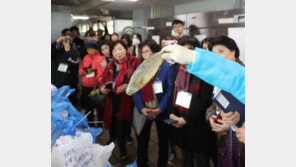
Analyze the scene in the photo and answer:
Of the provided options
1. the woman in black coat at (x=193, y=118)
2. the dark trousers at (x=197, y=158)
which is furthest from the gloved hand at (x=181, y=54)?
the dark trousers at (x=197, y=158)

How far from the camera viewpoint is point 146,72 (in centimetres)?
79

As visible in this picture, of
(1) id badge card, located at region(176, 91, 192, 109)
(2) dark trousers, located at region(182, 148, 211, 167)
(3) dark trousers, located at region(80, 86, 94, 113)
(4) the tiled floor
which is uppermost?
(1) id badge card, located at region(176, 91, 192, 109)

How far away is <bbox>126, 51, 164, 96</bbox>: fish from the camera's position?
2.52 feet

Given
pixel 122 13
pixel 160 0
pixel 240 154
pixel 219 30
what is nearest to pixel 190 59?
pixel 240 154

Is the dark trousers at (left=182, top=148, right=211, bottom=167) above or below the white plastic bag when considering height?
below

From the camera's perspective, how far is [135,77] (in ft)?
2.73

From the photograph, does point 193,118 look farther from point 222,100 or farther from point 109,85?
point 109,85

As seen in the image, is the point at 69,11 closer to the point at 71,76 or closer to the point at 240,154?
the point at 71,76

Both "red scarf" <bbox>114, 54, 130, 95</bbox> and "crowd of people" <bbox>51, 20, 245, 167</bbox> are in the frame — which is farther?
"red scarf" <bbox>114, 54, 130, 95</bbox>

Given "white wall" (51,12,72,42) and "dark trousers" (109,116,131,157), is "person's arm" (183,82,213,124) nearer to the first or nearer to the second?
"dark trousers" (109,116,131,157)

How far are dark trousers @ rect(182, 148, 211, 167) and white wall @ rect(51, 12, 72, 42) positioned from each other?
4.74 m

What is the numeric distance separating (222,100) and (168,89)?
0.77 metres

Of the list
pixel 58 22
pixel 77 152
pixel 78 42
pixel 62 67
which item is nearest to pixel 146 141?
pixel 77 152

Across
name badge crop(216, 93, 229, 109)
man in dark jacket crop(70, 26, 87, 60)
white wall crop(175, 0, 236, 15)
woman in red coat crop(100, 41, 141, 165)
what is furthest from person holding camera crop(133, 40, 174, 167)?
white wall crop(175, 0, 236, 15)
